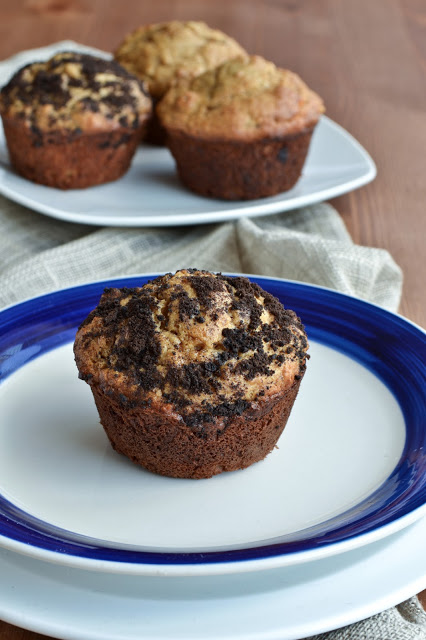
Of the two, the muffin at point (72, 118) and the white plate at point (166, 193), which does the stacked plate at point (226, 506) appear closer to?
the white plate at point (166, 193)

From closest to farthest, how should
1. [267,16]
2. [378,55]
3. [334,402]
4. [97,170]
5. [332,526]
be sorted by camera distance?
[332,526] → [334,402] → [97,170] → [378,55] → [267,16]

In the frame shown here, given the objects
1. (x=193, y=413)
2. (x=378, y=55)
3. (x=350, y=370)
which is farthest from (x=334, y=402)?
(x=378, y=55)

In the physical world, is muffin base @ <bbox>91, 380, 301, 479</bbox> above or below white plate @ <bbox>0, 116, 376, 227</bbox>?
above

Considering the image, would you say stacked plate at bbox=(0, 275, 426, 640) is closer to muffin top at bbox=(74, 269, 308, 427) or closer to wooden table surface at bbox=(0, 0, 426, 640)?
muffin top at bbox=(74, 269, 308, 427)

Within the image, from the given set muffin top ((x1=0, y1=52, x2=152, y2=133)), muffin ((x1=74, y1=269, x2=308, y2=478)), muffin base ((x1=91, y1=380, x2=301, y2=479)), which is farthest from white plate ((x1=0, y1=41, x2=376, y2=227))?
muffin base ((x1=91, y1=380, x2=301, y2=479))

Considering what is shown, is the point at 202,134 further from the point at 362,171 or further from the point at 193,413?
the point at 193,413

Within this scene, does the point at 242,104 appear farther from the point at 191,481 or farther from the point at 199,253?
the point at 191,481
